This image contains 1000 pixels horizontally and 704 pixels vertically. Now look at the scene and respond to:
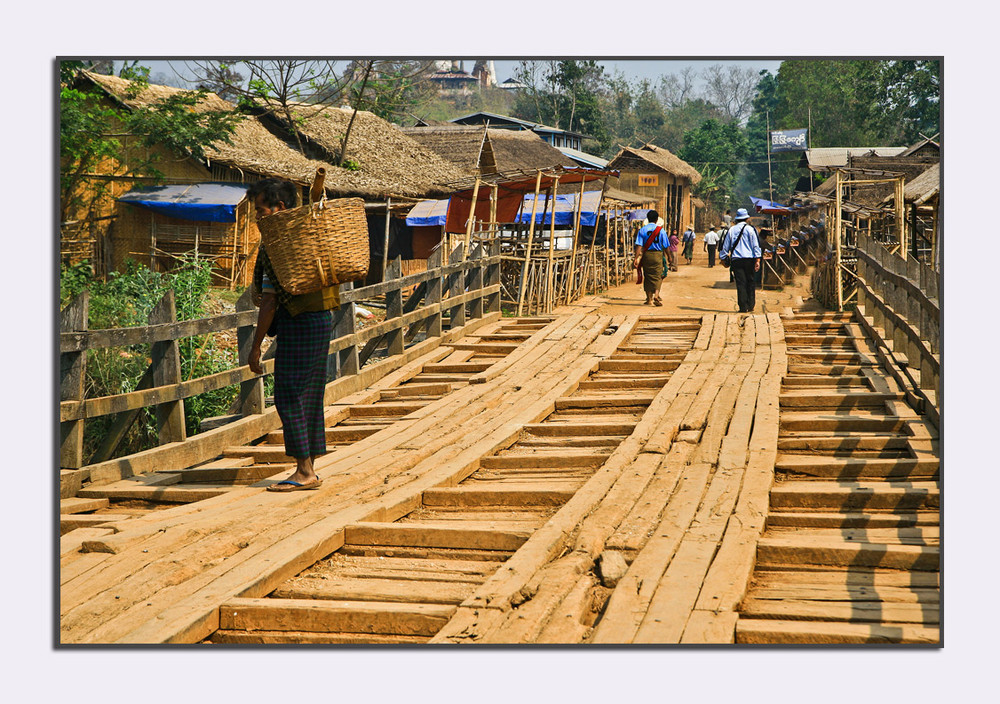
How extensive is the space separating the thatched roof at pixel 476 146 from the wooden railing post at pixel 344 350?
15.3m

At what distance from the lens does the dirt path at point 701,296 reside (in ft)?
53.0

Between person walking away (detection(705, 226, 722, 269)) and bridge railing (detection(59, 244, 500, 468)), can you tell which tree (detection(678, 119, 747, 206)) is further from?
bridge railing (detection(59, 244, 500, 468))

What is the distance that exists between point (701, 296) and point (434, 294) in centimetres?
1075

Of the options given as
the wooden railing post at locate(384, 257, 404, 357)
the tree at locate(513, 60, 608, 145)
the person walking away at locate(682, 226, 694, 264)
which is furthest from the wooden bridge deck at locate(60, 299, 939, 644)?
the person walking away at locate(682, 226, 694, 264)

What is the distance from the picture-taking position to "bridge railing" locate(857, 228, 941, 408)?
17.0ft

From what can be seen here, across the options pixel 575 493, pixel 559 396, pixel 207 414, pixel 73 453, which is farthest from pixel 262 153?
pixel 575 493

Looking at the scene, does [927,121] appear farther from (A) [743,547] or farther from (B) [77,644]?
(B) [77,644]

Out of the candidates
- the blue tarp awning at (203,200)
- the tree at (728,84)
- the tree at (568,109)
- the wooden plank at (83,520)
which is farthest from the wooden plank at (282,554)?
the blue tarp awning at (203,200)

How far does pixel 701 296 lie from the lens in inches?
736

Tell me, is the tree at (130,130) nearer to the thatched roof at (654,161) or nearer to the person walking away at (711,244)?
the person walking away at (711,244)

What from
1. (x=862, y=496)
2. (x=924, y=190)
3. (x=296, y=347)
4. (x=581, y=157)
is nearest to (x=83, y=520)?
(x=296, y=347)

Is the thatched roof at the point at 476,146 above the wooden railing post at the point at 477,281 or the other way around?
above

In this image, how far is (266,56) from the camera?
3961 millimetres

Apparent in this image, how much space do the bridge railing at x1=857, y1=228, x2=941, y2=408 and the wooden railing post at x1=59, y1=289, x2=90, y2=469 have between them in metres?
3.90
